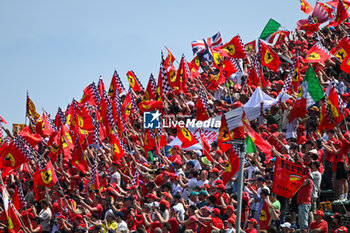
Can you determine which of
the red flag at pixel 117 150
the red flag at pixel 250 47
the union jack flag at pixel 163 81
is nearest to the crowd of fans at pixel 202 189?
the red flag at pixel 117 150

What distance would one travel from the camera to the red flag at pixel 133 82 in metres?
29.7

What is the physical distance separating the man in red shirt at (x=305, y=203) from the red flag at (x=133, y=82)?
1439cm

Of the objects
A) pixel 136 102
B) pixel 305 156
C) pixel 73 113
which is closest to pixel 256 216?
pixel 305 156

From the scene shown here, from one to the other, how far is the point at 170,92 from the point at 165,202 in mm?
11215

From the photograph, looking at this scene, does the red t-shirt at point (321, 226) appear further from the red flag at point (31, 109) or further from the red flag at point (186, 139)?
the red flag at point (31, 109)

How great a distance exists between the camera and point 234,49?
2616 cm

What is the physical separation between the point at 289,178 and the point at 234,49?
11.0 metres

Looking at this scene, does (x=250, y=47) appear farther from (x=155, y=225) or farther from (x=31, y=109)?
(x=155, y=225)

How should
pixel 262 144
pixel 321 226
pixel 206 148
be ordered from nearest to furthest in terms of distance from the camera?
1. pixel 321 226
2. pixel 262 144
3. pixel 206 148

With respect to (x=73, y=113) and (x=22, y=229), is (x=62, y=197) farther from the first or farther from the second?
(x=73, y=113)

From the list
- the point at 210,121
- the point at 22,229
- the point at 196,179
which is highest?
the point at 210,121

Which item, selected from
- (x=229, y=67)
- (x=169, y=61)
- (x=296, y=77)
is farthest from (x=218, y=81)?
(x=296, y=77)

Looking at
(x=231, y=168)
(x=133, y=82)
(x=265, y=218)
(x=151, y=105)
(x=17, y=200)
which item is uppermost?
(x=133, y=82)

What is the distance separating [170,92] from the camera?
27328 mm
